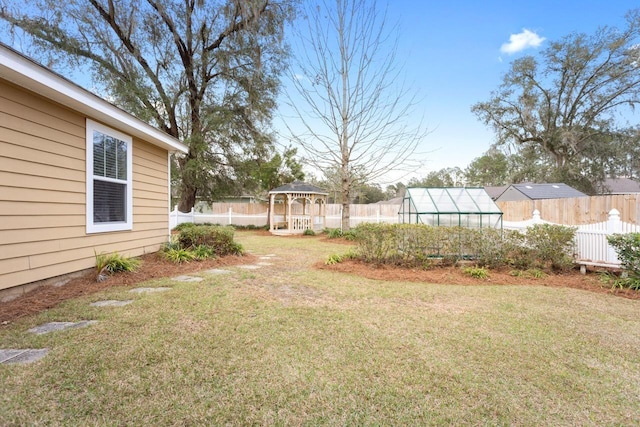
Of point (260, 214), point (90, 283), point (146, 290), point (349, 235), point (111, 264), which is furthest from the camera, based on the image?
point (260, 214)

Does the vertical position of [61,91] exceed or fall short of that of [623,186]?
it falls short

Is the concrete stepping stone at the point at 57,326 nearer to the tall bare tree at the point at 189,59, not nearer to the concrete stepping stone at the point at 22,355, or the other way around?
the concrete stepping stone at the point at 22,355

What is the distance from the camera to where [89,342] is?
8.34 ft

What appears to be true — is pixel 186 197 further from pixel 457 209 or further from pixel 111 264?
pixel 457 209

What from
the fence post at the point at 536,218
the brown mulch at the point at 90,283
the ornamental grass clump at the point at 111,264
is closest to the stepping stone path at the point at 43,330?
the brown mulch at the point at 90,283

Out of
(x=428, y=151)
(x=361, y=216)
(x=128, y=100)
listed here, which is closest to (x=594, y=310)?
(x=428, y=151)

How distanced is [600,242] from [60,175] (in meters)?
9.24

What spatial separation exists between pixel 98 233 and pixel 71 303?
164 centimetres

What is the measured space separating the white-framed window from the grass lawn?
1640 millimetres

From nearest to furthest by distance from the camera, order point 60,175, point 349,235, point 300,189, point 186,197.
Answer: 1. point 60,175
2. point 349,235
3. point 300,189
4. point 186,197

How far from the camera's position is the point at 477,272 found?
5496mm

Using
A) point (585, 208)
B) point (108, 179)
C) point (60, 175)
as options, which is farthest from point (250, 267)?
point (585, 208)

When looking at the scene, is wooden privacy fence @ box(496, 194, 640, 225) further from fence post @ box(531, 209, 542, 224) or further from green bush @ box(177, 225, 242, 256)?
green bush @ box(177, 225, 242, 256)

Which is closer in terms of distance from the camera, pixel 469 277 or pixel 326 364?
pixel 326 364
